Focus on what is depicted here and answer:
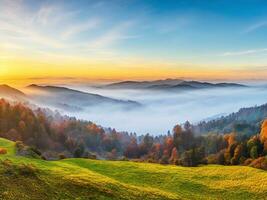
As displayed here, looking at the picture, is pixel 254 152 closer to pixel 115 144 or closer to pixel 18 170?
pixel 18 170

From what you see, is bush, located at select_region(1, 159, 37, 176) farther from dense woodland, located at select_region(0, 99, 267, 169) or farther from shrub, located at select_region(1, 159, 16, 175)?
dense woodland, located at select_region(0, 99, 267, 169)

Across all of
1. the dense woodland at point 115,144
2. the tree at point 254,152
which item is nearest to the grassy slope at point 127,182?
the dense woodland at point 115,144

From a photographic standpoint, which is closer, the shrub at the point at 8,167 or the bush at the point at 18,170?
the shrub at the point at 8,167

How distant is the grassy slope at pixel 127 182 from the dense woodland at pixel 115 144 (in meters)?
17.8

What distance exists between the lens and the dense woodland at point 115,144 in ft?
336

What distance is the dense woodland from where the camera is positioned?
10256 centimetres

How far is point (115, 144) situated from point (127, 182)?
494ft

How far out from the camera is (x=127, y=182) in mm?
47406

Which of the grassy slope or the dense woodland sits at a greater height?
the grassy slope

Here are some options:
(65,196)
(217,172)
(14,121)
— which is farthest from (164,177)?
(14,121)

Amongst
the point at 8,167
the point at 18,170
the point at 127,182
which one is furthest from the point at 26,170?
the point at 127,182

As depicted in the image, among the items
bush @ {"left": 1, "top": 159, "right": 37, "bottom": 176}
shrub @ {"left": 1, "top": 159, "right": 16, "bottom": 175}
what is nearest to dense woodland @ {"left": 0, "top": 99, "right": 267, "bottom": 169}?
shrub @ {"left": 1, "top": 159, "right": 16, "bottom": 175}

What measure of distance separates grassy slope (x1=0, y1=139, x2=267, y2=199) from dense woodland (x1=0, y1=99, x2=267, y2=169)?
1778cm

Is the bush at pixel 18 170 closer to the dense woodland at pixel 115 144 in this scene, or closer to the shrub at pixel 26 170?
the shrub at pixel 26 170
